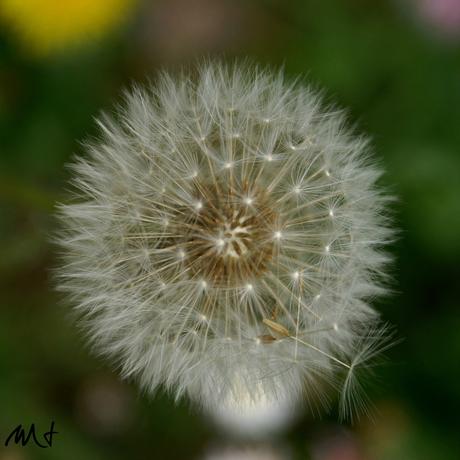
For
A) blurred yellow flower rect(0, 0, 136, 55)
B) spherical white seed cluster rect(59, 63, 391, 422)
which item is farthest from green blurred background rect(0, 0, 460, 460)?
spherical white seed cluster rect(59, 63, 391, 422)

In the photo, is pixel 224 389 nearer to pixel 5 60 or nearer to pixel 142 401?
pixel 142 401

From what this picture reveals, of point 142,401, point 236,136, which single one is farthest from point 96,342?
point 142,401

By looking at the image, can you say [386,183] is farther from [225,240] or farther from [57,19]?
[57,19]

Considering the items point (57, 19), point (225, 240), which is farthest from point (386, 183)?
point (57, 19)

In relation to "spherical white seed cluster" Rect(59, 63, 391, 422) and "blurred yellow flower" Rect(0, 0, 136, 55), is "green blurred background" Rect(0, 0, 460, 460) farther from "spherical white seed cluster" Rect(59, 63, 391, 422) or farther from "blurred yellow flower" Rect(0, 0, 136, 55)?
"spherical white seed cluster" Rect(59, 63, 391, 422)

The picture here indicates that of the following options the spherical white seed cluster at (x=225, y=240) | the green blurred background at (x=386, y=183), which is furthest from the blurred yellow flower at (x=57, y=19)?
the spherical white seed cluster at (x=225, y=240)

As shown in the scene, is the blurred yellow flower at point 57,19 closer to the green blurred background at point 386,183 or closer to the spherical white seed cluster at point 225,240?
the green blurred background at point 386,183

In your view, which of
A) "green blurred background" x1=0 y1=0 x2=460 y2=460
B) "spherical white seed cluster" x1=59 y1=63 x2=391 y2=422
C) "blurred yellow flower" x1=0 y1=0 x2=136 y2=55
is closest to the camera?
"spherical white seed cluster" x1=59 y1=63 x2=391 y2=422
